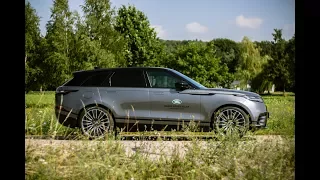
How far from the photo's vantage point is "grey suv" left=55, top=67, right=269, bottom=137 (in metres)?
3.23

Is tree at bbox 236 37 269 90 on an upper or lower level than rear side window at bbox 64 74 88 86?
upper

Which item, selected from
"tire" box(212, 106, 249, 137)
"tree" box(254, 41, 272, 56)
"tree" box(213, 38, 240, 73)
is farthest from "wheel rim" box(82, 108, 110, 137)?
"tree" box(254, 41, 272, 56)

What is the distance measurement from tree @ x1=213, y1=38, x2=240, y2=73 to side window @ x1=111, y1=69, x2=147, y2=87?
0.61 metres

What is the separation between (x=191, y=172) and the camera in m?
3.13

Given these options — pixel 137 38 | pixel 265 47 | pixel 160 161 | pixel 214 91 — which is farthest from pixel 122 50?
pixel 265 47

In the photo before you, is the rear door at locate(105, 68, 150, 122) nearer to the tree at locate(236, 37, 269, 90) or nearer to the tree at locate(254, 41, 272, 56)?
the tree at locate(236, 37, 269, 90)

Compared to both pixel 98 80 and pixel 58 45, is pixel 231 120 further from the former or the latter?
pixel 58 45

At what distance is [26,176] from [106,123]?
0.70 m

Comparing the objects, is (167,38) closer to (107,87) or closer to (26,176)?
(107,87)

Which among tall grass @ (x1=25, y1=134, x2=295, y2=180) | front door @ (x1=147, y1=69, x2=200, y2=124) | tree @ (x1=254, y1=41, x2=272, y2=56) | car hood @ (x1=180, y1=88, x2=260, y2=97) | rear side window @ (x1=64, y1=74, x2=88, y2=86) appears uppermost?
tree @ (x1=254, y1=41, x2=272, y2=56)

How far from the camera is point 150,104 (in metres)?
3.24

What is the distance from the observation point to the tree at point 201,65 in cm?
321
